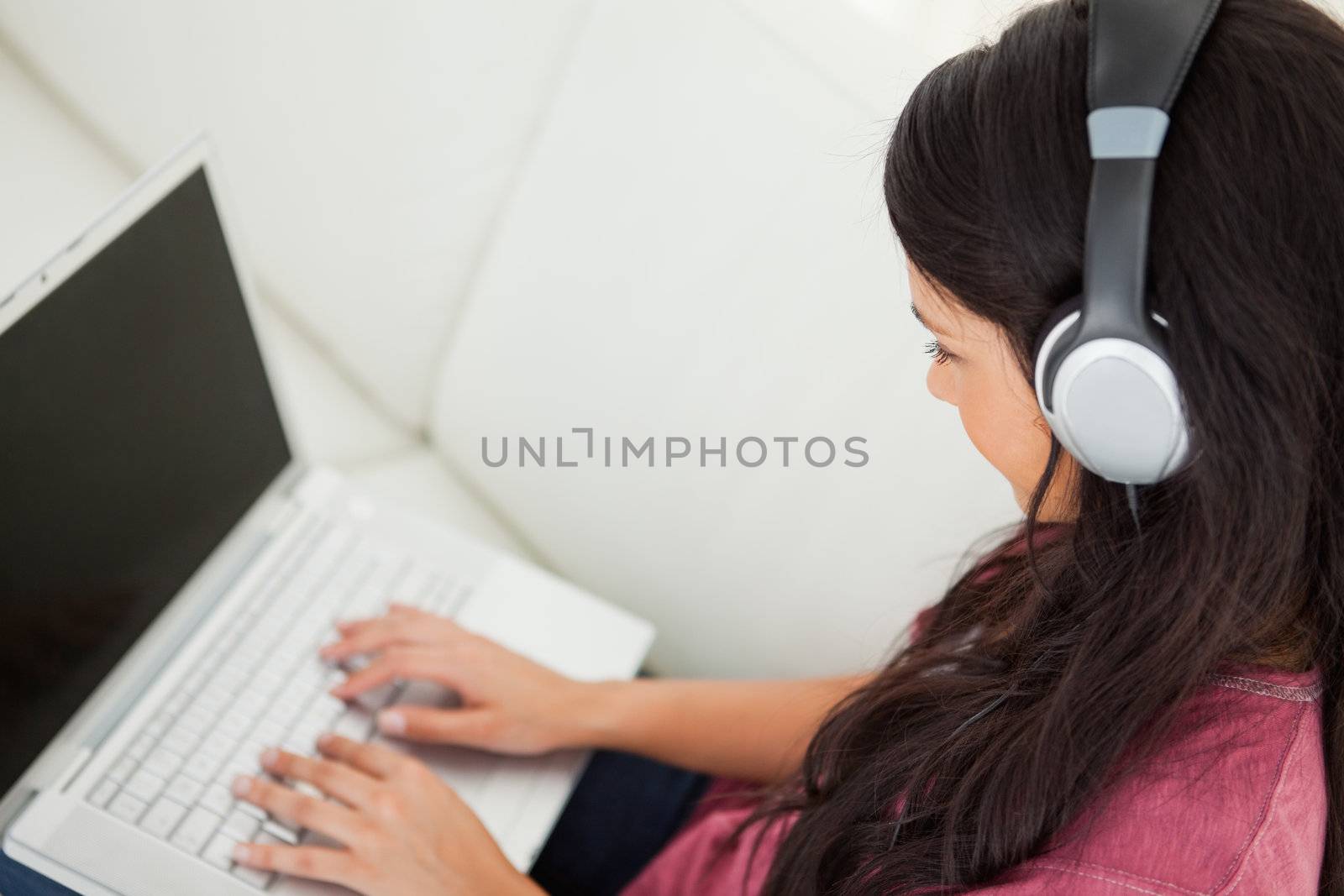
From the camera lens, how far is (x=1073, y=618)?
0.57 meters

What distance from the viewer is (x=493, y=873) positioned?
0.69m

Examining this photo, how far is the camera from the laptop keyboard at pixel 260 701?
69cm

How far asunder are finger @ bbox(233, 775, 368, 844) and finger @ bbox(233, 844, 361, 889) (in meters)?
0.01

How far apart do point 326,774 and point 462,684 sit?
0.40 ft

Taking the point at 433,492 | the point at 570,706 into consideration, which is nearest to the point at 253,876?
the point at 570,706

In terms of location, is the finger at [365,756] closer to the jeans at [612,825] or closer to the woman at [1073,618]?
the woman at [1073,618]

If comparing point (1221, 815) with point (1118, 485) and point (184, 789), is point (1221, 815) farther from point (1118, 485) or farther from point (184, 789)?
point (184, 789)

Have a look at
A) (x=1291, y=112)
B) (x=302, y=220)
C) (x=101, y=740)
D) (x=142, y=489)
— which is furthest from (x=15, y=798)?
(x=1291, y=112)

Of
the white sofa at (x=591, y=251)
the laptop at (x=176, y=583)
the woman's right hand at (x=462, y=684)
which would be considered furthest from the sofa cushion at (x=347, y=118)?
the woman's right hand at (x=462, y=684)

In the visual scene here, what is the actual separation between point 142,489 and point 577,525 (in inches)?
15.9

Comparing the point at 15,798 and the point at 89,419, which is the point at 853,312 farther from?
the point at 15,798

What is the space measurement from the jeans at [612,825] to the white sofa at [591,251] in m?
0.14

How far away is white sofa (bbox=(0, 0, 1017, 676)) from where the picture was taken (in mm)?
817

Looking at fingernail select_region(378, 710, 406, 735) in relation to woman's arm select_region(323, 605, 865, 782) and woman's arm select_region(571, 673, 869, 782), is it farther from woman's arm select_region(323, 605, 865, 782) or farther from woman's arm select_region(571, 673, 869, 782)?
woman's arm select_region(571, 673, 869, 782)
